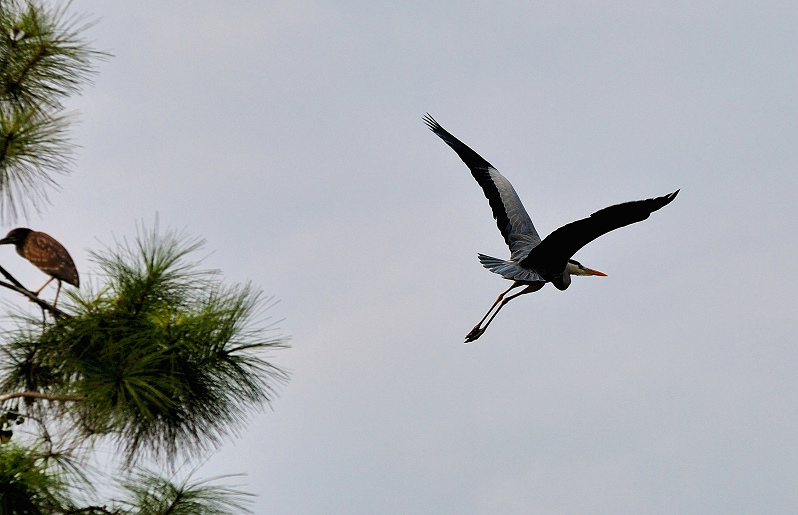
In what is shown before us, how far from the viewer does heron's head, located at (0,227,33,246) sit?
314 centimetres

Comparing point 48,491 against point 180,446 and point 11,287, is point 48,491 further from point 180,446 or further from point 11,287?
point 11,287

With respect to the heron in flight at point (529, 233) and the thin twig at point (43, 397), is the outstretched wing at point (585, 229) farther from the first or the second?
the thin twig at point (43, 397)

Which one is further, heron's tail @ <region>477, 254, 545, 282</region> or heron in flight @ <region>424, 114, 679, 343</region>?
heron's tail @ <region>477, 254, 545, 282</region>

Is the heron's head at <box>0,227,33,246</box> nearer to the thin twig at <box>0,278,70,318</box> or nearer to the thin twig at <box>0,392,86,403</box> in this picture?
the thin twig at <box>0,278,70,318</box>

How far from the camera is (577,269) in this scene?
5.59 meters

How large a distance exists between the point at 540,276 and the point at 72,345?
2.58 m

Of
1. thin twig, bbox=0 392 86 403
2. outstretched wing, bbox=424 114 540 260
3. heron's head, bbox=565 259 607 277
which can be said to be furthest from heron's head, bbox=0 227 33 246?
heron's head, bbox=565 259 607 277

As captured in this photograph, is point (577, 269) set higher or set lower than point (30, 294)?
higher

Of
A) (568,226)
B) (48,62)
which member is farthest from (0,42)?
(568,226)

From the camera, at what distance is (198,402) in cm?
300

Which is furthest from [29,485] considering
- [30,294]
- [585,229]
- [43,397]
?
[585,229]

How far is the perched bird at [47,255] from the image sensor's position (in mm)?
3025

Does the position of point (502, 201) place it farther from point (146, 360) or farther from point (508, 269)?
point (146, 360)

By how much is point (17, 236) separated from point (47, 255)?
173 mm
